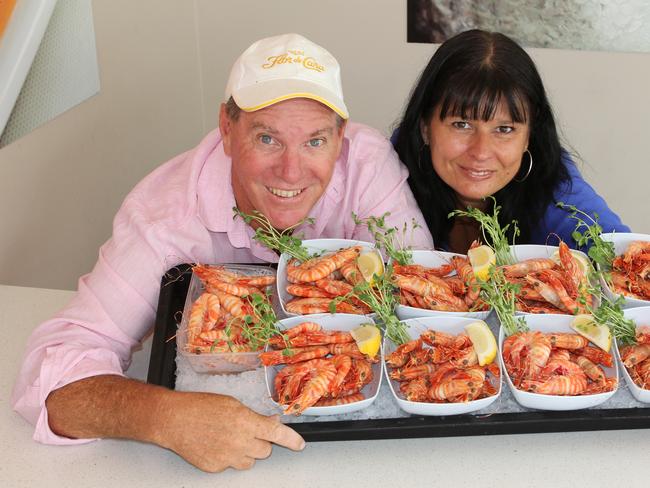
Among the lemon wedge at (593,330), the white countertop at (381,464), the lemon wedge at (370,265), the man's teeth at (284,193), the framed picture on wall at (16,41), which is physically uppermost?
the framed picture on wall at (16,41)

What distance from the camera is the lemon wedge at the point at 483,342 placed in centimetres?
147

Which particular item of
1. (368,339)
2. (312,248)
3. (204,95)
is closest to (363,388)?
(368,339)

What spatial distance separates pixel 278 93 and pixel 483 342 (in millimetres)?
698

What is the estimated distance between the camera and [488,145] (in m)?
2.07

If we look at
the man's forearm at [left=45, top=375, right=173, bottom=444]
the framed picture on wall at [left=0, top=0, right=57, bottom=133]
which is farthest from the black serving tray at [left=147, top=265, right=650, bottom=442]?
the framed picture on wall at [left=0, top=0, right=57, bottom=133]

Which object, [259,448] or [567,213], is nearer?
[259,448]

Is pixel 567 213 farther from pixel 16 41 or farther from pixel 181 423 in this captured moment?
pixel 16 41

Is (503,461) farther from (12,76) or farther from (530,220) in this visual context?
(12,76)

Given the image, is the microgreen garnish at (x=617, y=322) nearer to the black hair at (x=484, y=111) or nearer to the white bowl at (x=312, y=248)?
the white bowl at (x=312, y=248)

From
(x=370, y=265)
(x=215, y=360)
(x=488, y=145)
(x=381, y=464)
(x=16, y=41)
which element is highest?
(x=16, y=41)

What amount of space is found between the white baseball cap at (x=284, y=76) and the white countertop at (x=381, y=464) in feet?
2.47

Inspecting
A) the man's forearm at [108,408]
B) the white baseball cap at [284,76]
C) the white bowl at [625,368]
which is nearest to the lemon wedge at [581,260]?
the white bowl at [625,368]

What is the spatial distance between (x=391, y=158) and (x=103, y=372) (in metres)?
0.98

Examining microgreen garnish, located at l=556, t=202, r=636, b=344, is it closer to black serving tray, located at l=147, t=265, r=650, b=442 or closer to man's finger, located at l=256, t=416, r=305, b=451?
black serving tray, located at l=147, t=265, r=650, b=442
